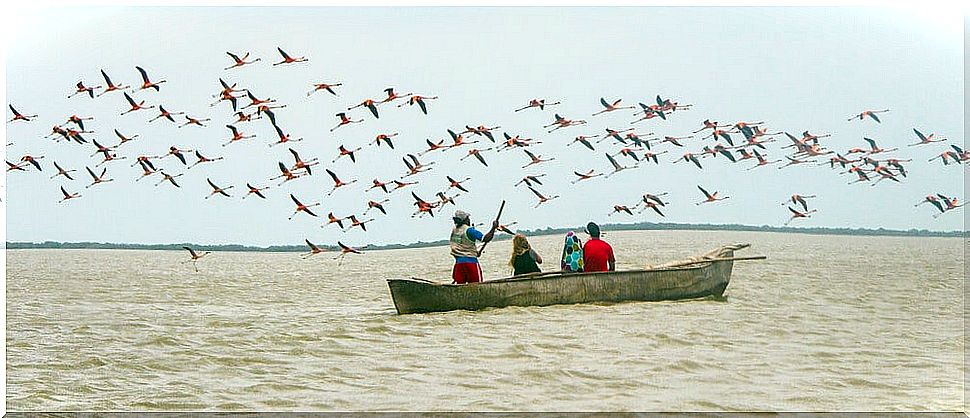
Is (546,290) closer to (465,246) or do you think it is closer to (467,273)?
(467,273)

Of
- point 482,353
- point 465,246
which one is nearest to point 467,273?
point 465,246

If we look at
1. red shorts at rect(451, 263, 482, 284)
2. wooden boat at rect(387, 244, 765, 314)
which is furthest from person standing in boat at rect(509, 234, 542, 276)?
red shorts at rect(451, 263, 482, 284)

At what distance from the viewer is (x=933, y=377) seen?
877 cm

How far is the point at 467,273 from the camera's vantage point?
9.99m

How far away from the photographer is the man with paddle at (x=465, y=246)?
955 cm

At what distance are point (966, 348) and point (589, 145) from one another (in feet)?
15.3

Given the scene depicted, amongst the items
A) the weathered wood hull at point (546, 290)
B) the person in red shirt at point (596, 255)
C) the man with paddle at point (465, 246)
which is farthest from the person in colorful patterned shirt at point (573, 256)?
the man with paddle at point (465, 246)

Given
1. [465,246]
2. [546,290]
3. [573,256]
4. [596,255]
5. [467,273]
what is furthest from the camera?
[573,256]

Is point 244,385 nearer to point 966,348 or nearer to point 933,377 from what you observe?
point 933,377

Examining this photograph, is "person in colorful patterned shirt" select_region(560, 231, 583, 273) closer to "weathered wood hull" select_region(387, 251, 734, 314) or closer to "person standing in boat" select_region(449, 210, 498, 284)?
"weathered wood hull" select_region(387, 251, 734, 314)

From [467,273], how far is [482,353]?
116 cm

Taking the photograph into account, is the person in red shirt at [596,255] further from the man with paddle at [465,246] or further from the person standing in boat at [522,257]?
A: the man with paddle at [465,246]

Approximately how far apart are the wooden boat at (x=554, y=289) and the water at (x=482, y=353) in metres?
0.11

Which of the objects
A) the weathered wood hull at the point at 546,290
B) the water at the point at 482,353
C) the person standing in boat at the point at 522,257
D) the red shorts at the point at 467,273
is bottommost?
the water at the point at 482,353
